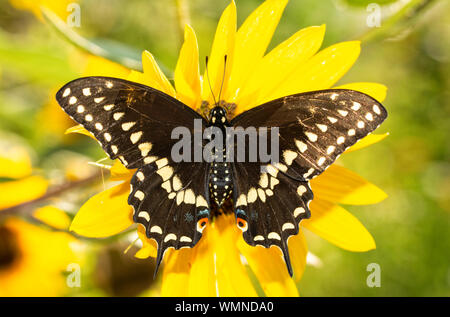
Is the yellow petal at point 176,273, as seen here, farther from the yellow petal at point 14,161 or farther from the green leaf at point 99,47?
the yellow petal at point 14,161

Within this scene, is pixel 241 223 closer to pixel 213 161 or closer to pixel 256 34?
pixel 213 161

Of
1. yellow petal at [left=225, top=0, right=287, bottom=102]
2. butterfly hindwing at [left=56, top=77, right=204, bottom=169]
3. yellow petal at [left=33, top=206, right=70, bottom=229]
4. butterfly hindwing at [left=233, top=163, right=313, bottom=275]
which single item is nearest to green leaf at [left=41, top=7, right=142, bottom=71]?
butterfly hindwing at [left=56, top=77, right=204, bottom=169]

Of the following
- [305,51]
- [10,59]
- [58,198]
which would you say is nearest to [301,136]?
[305,51]

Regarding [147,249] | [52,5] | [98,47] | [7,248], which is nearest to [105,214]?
[147,249]

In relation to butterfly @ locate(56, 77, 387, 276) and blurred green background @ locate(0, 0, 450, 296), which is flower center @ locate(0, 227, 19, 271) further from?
butterfly @ locate(56, 77, 387, 276)
